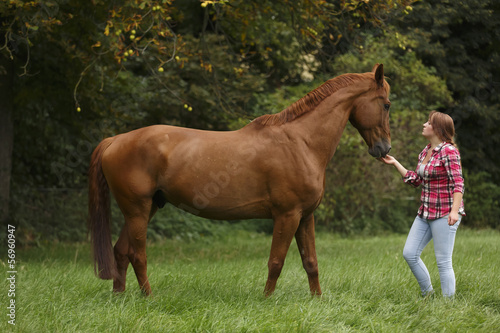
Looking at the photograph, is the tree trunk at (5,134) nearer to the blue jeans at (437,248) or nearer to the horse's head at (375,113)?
the horse's head at (375,113)

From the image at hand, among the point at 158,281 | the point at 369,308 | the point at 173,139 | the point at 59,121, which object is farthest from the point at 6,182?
the point at 369,308

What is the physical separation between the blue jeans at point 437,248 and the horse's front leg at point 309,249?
0.89 m

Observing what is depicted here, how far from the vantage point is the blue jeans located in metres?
4.93

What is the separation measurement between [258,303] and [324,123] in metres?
1.79

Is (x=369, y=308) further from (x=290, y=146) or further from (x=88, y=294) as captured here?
(x=88, y=294)

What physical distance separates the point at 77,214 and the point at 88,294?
25.6 ft

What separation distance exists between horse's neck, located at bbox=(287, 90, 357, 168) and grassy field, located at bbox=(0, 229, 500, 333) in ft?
4.63

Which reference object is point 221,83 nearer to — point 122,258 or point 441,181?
point 122,258

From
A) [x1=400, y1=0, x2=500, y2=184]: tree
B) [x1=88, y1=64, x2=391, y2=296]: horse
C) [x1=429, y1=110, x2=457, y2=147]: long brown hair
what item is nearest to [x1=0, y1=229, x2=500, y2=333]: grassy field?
[x1=88, y1=64, x2=391, y2=296]: horse

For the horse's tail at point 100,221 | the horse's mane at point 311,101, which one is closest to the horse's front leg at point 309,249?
the horse's mane at point 311,101

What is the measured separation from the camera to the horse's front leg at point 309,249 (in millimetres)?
5098

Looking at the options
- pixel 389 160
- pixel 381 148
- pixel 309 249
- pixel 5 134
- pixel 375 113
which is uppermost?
pixel 375 113

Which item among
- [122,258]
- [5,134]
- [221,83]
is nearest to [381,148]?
[122,258]

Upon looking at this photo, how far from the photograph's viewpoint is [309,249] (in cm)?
511
